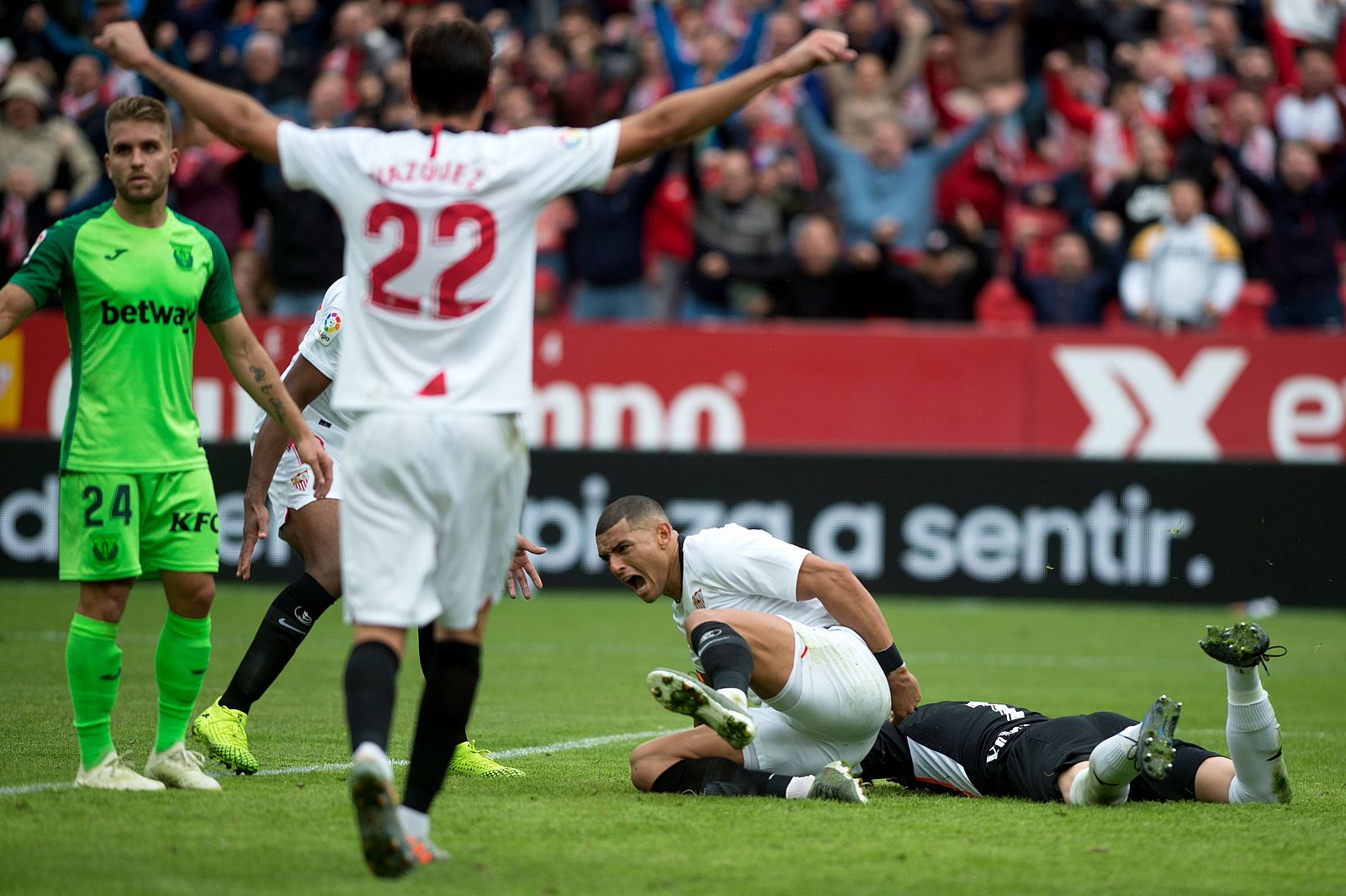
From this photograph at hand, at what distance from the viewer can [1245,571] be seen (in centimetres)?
1394

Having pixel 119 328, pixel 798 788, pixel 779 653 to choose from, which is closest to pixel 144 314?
pixel 119 328

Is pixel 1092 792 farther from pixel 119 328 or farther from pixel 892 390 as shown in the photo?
pixel 892 390

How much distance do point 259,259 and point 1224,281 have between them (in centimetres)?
892

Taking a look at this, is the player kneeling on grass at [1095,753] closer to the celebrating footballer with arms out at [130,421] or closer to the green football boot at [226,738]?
the green football boot at [226,738]

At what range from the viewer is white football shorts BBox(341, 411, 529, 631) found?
15.1 ft

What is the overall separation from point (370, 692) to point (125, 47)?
1917 millimetres

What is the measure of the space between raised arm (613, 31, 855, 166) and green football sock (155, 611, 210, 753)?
6.64ft

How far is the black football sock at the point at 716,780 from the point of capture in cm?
622

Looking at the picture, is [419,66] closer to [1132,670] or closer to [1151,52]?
[1132,670]

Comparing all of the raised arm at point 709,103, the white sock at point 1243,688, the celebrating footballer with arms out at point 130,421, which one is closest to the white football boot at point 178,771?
the celebrating footballer with arms out at point 130,421

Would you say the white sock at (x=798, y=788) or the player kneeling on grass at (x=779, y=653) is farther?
the white sock at (x=798, y=788)

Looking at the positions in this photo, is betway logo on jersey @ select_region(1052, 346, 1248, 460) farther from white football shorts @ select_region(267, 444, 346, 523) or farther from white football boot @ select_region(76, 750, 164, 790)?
white football boot @ select_region(76, 750, 164, 790)

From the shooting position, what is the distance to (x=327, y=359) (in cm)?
688

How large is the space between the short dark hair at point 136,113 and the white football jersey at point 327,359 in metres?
1.20
